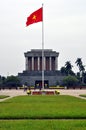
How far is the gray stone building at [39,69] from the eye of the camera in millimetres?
126750

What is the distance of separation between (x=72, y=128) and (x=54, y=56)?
404 feet

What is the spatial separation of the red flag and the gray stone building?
77.6 meters

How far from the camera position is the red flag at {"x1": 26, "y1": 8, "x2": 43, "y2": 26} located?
4439 cm

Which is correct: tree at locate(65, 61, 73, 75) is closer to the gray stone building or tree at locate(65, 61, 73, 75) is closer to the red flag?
the gray stone building

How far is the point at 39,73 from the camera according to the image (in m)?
129

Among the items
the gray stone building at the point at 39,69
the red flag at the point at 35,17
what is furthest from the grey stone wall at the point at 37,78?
the red flag at the point at 35,17

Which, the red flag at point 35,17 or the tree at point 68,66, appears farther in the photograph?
the tree at point 68,66

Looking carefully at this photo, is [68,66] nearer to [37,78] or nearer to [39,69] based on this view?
[39,69]

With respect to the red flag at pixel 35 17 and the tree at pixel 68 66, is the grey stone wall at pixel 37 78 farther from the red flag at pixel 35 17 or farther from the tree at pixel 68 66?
the red flag at pixel 35 17

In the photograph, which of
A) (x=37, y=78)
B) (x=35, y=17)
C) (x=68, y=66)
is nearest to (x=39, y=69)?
(x=37, y=78)

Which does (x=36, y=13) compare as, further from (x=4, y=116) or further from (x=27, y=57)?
(x=27, y=57)

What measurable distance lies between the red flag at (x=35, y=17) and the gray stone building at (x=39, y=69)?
7760 centimetres

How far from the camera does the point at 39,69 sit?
135875 millimetres

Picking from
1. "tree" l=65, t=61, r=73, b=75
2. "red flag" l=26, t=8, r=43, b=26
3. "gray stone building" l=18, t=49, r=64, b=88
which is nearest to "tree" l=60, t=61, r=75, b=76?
"tree" l=65, t=61, r=73, b=75
